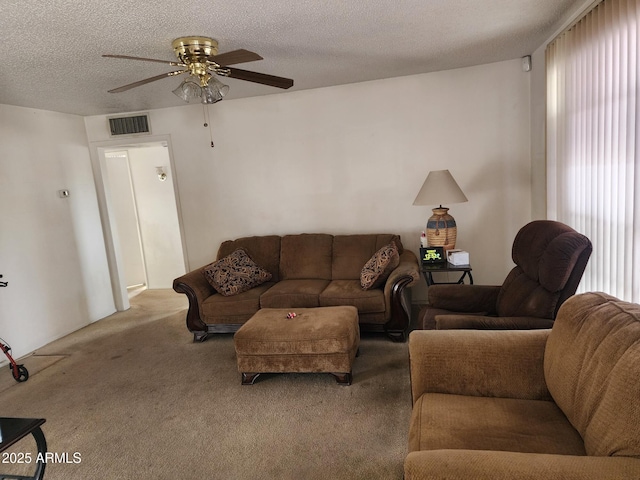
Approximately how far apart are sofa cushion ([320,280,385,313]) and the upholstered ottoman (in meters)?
0.55

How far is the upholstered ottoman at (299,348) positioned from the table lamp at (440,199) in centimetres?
128

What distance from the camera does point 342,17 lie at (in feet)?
8.32

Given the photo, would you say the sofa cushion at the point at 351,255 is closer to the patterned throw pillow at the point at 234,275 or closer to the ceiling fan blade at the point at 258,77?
the patterned throw pillow at the point at 234,275

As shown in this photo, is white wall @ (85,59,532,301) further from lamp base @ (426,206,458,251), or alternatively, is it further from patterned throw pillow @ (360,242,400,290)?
patterned throw pillow @ (360,242,400,290)

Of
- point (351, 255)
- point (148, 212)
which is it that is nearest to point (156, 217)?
point (148, 212)

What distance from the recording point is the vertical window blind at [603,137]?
6.84 ft

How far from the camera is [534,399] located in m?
1.75

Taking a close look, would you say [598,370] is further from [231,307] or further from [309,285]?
[231,307]

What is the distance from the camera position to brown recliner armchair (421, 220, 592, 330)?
2141mm

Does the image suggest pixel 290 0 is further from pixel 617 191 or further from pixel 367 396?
pixel 367 396

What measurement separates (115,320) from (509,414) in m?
4.56

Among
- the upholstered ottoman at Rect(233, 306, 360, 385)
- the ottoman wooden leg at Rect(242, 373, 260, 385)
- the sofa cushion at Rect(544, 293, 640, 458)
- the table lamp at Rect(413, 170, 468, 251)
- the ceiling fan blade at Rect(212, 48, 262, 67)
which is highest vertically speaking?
the ceiling fan blade at Rect(212, 48, 262, 67)

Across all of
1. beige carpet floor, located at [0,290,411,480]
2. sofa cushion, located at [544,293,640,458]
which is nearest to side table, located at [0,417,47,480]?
beige carpet floor, located at [0,290,411,480]

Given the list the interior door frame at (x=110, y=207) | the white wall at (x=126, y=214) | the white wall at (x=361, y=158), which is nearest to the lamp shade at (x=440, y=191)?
the white wall at (x=361, y=158)
